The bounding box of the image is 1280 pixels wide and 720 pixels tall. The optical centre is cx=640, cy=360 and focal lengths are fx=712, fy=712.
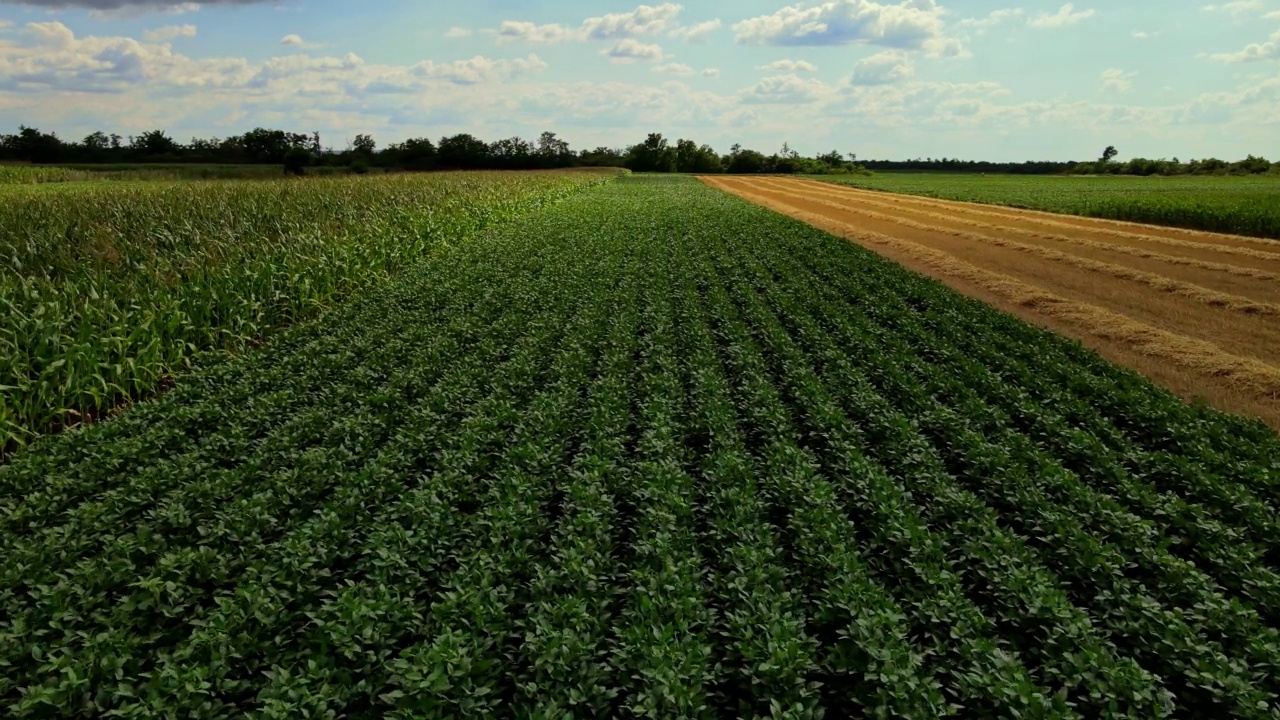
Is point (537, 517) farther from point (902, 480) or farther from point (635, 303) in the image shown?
point (635, 303)

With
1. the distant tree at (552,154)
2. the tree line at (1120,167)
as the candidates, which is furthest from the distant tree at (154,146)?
the tree line at (1120,167)

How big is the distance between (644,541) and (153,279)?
10094mm

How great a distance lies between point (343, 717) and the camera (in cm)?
368

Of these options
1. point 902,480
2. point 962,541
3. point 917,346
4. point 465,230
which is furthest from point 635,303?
point 465,230

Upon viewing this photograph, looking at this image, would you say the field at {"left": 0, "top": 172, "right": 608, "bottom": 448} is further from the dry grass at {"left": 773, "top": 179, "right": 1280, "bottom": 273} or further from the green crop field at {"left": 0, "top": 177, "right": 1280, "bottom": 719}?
the dry grass at {"left": 773, "top": 179, "right": 1280, "bottom": 273}

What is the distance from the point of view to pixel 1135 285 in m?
18.7

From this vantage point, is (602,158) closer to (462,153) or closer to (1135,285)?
(462,153)

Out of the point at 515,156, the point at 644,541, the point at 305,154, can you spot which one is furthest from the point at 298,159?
the point at 644,541

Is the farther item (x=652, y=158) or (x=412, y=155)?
(x=652, y=158)

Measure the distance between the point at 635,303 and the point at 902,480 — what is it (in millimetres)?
7966

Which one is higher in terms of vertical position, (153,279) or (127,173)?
(127,173)

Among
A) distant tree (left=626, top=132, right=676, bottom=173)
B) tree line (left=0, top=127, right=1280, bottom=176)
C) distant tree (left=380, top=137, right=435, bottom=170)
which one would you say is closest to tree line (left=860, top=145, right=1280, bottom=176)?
tree line (left=0, top=127, right=1280, bottom=176)

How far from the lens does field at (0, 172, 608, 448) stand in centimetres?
863

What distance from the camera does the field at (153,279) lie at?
8.63 meters
